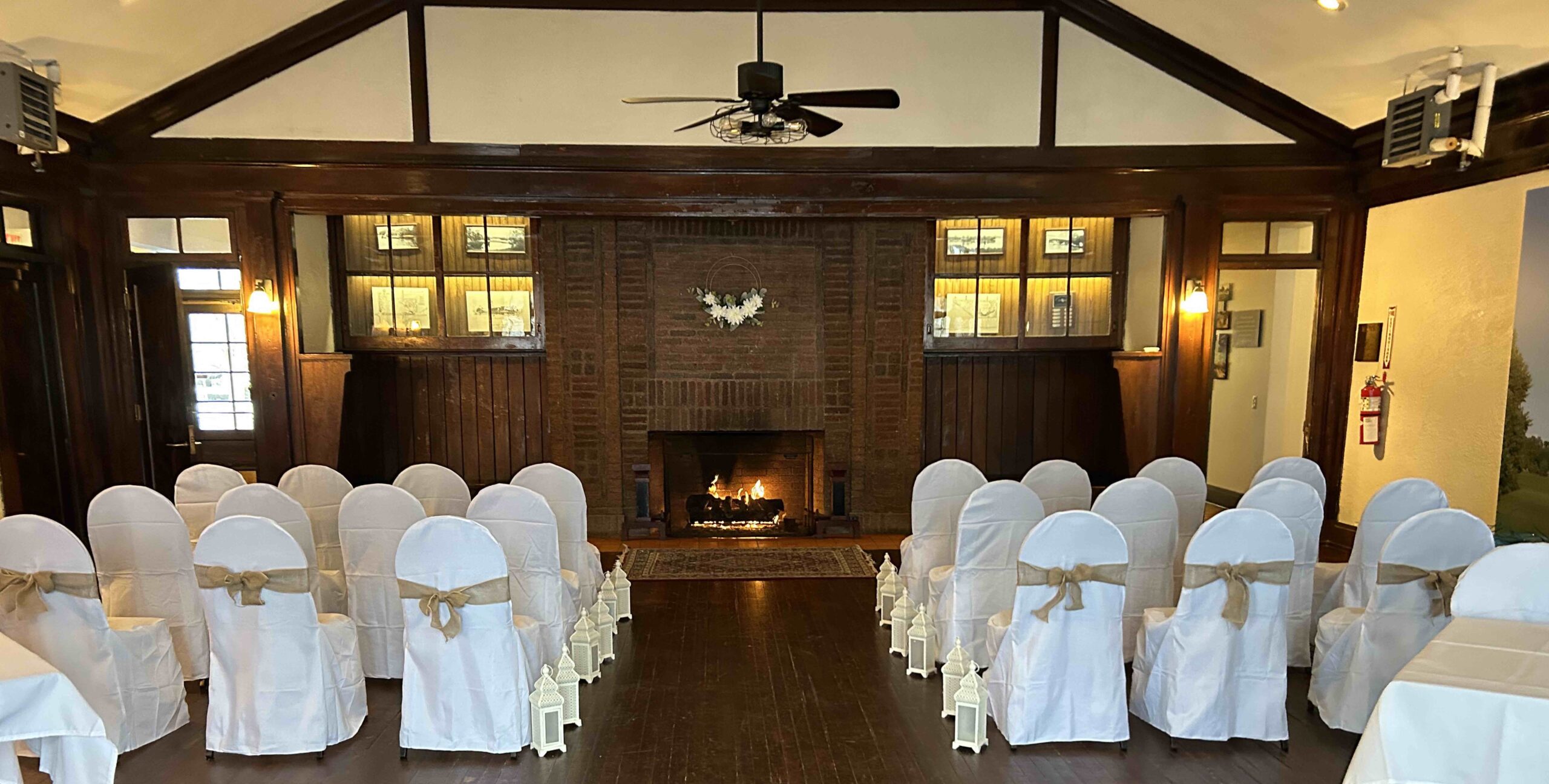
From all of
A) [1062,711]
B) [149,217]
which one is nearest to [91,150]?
[149,217]

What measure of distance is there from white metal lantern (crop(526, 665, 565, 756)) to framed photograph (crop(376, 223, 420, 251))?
16.2 feet

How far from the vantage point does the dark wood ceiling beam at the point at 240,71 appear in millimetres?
5348

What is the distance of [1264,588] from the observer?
9.61 feet

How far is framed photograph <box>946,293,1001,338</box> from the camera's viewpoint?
696 cm

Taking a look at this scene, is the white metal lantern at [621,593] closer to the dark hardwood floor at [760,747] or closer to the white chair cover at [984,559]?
the dark hardwood floor at [760,747]

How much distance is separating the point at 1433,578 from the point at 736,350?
16.4 ft

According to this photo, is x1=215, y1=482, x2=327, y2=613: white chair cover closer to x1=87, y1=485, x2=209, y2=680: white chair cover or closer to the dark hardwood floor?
x1=87, y1=485, x2=209, y2=680: white chair cover

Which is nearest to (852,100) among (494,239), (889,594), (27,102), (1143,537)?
(1143,537)

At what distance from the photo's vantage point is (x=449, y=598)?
277cm

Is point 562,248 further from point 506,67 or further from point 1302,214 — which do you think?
point 1302,214

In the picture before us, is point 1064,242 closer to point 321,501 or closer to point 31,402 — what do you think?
point 321,501

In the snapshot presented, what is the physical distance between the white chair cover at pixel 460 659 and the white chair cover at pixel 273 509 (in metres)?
0.91

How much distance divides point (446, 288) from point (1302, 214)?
7341 mm

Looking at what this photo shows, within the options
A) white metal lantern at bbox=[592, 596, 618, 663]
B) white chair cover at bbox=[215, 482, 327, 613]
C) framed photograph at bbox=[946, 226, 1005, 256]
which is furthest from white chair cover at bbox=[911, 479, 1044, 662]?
framed photograph at bbox=[946, 226, 1005, 256]
